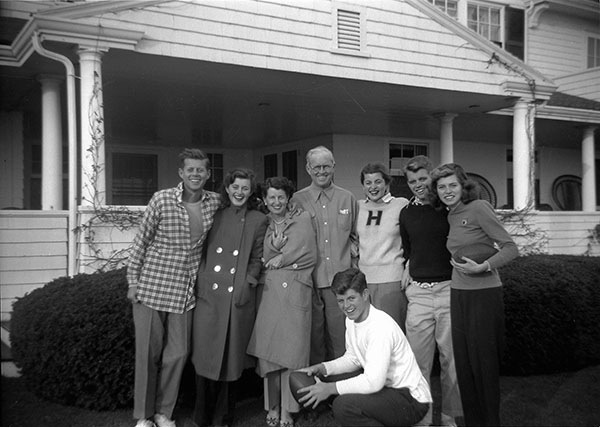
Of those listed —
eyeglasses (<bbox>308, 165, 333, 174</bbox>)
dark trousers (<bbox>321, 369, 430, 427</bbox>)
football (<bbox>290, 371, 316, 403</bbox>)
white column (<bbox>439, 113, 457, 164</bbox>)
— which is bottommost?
dark trousers (<bbox>321, 369, 430, 427</bbox>)

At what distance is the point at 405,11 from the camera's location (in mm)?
7621

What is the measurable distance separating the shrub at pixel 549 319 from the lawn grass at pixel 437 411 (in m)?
0.25

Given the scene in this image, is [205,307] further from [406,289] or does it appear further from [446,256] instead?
[446,256]

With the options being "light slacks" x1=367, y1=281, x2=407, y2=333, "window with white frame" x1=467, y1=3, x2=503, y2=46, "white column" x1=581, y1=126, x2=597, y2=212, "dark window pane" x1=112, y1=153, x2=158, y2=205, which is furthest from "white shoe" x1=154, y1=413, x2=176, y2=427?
"window with white frame" x1=467, y1=3, x2=503, y2=46

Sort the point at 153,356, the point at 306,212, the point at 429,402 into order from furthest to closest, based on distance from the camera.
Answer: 1. the point at 306,212
2. the point at 153,356
3. the point at 429,402

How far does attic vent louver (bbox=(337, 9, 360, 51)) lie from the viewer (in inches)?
283

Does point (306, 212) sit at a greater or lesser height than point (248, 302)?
greater

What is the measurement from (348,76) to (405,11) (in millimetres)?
1241

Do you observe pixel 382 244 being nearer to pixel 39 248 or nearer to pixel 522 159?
pixel 39 248

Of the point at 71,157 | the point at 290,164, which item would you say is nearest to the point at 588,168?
the point at 290,164

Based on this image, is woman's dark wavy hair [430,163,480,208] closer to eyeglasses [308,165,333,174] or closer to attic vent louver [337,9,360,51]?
eyeglasses [308,165,333,174]

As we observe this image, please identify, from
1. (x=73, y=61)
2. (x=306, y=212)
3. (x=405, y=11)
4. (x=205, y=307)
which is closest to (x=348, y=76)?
(x=405, y=11)

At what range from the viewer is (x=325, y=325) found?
3.99m

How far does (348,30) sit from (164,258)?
4583mm
